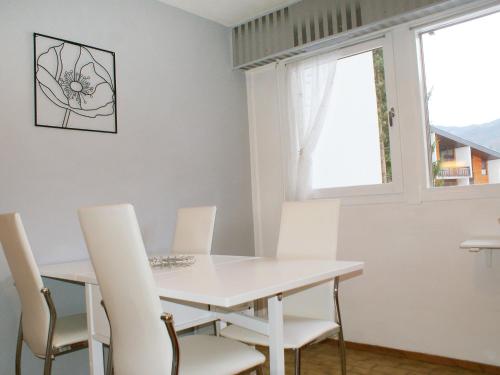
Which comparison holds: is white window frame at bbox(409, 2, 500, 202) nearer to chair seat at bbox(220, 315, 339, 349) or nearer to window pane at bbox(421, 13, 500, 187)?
window pane at bbox(421, 13, 500, 187)

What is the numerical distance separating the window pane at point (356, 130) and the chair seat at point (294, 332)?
1430 millimetres

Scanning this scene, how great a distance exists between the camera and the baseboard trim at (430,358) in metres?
2.54

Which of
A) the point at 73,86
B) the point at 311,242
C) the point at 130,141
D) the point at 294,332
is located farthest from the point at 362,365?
the point at 73,86

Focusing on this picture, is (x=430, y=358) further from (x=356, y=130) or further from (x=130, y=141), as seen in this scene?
(x=130, y=141)

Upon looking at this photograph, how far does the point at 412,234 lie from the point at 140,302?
7.04 ft

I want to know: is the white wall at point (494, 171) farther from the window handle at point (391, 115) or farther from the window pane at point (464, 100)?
the window handle at point (391, 115)

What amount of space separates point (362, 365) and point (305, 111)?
187 centimetres

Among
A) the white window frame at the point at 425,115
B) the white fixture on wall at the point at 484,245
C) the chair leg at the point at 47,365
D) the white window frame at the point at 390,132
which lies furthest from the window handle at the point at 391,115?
the chair leg at the point at 47,365

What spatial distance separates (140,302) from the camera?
1.25 meters

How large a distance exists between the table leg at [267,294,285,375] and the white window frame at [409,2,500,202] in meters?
1.67

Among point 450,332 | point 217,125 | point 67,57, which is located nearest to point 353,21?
point 217,125

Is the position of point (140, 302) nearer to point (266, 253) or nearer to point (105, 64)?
point (105, 64)

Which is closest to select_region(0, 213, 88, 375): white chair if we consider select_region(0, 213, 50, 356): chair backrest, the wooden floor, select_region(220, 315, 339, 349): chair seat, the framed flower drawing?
select_region(0, 213, 50, 356): chair backrest

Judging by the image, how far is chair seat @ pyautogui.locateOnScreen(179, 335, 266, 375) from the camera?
1.46 meters
